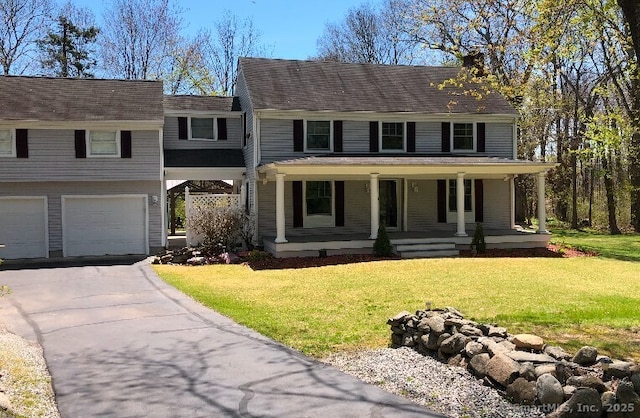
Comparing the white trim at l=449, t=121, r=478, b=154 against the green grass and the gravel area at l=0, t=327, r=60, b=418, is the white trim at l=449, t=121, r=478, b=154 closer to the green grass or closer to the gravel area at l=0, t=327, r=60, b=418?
the green grass

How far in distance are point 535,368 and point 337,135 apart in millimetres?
15784

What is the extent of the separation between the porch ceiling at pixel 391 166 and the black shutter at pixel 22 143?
25.8ft

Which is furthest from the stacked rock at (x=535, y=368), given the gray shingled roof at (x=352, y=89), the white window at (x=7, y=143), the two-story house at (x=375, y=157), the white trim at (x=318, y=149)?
the white window at (x=7, y=143)

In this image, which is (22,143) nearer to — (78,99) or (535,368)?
(78,99)

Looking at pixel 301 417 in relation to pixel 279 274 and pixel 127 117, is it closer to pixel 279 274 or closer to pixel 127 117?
pixel 279 274

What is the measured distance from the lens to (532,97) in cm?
2759

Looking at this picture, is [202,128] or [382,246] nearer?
[382,246]

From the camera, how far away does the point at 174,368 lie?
628 centimetres

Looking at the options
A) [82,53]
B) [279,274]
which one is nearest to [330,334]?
[279,274]

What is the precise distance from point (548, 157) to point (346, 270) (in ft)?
87.1

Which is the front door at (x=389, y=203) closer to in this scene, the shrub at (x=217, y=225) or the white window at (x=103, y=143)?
the shrub at (x=217, y=225)

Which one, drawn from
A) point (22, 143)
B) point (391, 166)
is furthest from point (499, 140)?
point (22, 143)

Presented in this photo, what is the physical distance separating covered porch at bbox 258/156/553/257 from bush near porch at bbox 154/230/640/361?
1.97 m

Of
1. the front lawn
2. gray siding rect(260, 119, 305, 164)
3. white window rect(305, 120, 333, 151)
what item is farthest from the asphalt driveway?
white window rect(305, 120, 333, 151)
